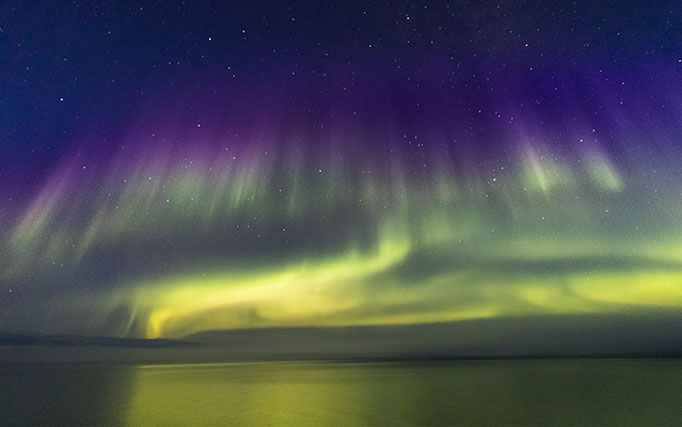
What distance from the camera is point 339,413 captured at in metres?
25.3

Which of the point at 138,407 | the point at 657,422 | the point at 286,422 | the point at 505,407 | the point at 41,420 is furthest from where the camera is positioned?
the point at 138,407

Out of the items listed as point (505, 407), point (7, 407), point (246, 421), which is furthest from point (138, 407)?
point (505, 407)

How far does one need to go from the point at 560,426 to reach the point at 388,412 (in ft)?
26.7

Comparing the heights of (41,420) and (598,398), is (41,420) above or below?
below

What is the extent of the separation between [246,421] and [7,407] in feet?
60.8

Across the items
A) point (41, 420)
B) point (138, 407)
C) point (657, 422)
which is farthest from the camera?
point (138, 407)

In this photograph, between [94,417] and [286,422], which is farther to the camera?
[94,417]

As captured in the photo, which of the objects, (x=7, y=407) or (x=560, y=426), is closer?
(x=560, y=426)

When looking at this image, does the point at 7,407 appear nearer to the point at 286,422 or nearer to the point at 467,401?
the point at 286,422

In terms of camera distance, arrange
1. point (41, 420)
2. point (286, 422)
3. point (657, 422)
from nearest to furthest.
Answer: point (657, 422) < point (286, 422) < point (41, 420)

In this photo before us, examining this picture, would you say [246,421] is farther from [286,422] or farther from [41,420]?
[41,420]

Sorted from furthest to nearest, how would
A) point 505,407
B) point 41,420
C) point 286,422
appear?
point 505,407
point 41,420
point 286,422

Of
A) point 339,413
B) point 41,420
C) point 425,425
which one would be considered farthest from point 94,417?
point 425,425

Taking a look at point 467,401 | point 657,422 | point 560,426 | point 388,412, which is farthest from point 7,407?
point 657,422
